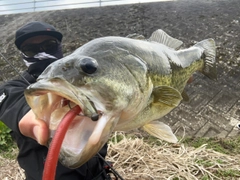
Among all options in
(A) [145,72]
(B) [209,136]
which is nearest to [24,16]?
(B) [209,136]

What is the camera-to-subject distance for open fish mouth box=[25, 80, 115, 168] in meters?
1.22

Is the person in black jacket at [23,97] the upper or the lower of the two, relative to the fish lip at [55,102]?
lower

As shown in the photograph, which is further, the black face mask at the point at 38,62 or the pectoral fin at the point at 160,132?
the black face mask at the point at 38,62

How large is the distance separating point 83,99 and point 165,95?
57 cm

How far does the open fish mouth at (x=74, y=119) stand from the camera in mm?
1225

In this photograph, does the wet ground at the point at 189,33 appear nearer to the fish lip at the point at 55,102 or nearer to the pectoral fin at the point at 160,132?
the pectoral fin at the point at 160,132

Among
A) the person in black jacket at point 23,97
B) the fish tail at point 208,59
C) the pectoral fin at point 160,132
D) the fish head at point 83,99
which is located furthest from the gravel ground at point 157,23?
the fish head at point 83,99

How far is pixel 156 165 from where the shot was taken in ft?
14.8

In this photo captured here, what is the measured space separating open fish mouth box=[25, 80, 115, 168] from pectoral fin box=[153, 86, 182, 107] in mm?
409

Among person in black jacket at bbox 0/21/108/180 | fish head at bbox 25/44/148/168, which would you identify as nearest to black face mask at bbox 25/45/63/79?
person in black jacket at bbox 0/21/108/180

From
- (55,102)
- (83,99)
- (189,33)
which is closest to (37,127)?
(55,102)

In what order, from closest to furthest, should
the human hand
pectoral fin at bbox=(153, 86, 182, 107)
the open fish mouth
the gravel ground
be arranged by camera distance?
the open fish mouth, the human hand, pectoral fin at bbox=(153, 86, 182, 107), the gravel ground

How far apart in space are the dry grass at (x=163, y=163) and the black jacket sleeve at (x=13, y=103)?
2363mm

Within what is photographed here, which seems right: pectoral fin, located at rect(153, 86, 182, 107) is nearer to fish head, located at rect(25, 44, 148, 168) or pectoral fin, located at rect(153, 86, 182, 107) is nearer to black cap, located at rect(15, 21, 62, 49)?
fish head, located at rect(25, 44, 148, 168)
